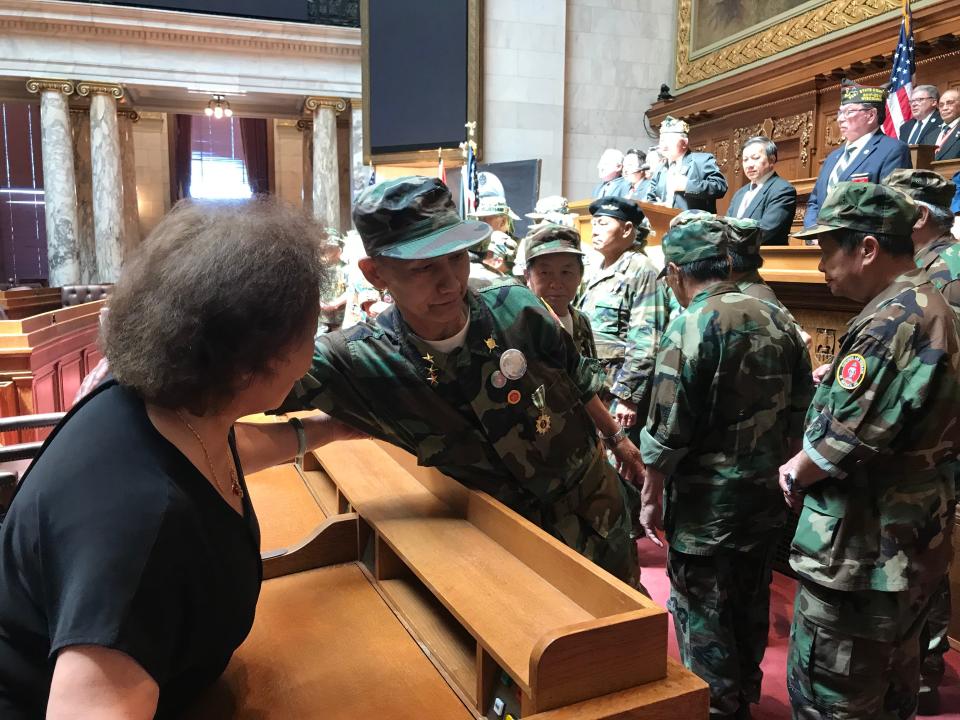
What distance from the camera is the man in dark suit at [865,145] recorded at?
15.5ft

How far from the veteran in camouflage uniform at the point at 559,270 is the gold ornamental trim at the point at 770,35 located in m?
7.50

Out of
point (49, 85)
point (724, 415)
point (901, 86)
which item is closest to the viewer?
→ point (724, 415)

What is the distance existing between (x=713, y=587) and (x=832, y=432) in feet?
2.36

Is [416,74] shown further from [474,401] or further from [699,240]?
[474,401]

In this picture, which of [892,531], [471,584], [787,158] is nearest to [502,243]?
[892,531]

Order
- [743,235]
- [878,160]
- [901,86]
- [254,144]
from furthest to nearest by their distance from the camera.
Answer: [254,144], [901,86], [878,160], [743,235]

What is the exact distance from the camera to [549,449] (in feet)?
5.55

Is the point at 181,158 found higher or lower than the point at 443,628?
higher

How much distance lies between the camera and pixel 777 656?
2.86 m

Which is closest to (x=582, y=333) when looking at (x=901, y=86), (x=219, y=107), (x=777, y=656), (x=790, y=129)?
(x=777, y=656)

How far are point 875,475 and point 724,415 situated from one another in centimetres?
48

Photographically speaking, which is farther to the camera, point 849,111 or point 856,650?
point 849,111

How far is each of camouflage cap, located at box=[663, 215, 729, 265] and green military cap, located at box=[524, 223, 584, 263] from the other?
2.69ft

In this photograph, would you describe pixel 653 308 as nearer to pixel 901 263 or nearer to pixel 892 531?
pixel 901 263
